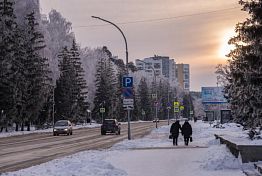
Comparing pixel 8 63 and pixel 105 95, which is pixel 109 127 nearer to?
pixel 8 63

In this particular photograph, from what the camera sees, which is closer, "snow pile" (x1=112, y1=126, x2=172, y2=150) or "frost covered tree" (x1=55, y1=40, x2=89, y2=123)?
"snow pile" (x1=112, y1=126, x2=172, y2=150)

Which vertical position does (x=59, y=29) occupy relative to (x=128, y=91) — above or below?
above

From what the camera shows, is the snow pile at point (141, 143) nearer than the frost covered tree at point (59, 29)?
Yes

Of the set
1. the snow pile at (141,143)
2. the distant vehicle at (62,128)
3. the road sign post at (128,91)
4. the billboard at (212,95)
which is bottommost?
the snow pile at (141,143)

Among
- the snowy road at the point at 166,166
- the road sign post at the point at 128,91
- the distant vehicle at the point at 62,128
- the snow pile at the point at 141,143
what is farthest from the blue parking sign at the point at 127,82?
the distant vehicle at the point at 62,128

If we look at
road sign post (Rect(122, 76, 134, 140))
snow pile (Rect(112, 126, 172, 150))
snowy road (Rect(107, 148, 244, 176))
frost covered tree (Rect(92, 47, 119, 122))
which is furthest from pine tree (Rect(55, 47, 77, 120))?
snowy road (Rect(107, 148, 244, 176))

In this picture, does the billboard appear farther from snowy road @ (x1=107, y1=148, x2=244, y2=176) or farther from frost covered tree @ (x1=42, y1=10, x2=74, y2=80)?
snowy road @ (x1=107, y1=148, x2=244, y2=176)

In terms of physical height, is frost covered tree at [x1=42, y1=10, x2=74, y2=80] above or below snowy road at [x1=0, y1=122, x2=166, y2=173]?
above

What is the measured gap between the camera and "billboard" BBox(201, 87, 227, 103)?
85.8 metres

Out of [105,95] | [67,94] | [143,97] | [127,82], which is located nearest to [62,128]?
[127,82]

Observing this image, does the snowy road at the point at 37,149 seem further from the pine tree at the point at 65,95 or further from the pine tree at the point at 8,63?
the pine tree at the point at 65,95

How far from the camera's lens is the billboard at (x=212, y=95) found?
281ft

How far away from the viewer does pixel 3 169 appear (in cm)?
1941

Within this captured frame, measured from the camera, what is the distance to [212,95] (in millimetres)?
86312
